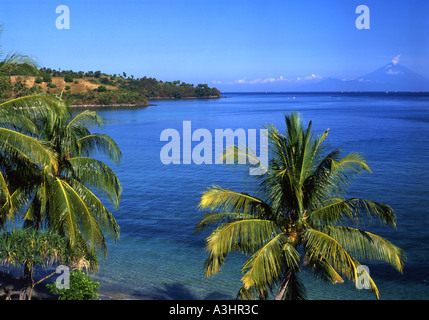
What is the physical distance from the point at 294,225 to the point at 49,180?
7.23 m

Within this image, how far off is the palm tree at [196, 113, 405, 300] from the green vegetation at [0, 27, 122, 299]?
4.03 meters

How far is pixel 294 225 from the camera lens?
11500 millimetres

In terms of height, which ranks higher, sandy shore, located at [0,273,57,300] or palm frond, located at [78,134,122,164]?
palm frond, located at [78,134,122,164]

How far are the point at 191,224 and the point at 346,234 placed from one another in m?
18.5

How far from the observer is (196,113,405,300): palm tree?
34.1 feet

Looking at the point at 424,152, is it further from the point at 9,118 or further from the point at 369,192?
the point at 9,118

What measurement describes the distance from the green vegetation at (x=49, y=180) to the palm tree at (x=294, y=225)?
403 centimetres

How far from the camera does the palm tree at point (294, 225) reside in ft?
34.1

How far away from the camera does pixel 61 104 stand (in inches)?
540

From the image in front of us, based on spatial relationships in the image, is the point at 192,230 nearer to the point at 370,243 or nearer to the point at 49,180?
the point at 49,180
